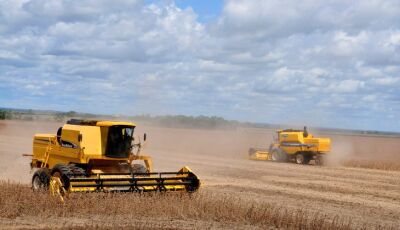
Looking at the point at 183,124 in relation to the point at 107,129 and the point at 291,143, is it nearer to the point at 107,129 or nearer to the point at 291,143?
the point at 291,143

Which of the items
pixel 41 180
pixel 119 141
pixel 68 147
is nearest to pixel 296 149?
pixel 119 141

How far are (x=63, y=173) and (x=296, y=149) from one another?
23987mm

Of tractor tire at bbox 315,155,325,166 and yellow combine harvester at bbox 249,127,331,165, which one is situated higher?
yellow combine harvester at bbox 249,127,331,165

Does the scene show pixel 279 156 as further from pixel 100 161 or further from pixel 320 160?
pixel 100 161

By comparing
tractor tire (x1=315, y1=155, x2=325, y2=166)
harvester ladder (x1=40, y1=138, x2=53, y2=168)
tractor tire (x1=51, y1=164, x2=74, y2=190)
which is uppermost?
harvester ladder (x1=40, y1=138, x2=53, y2=168)

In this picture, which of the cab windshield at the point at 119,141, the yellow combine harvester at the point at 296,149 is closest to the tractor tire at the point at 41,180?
the cab windshield at the point at 119,141

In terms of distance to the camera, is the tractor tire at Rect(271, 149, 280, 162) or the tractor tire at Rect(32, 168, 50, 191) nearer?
the tractor tire at Rect(32, 168, 50, 191)

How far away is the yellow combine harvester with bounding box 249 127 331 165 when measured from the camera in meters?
38.6

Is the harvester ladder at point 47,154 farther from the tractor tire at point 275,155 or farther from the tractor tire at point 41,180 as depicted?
the tractor tire at point 275,155

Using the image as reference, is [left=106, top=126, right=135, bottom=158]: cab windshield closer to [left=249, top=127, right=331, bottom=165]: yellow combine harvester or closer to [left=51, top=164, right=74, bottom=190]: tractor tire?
[left=51, top=164, right=74, bottom=190]: tractor tire

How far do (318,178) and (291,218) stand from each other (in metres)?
14.3

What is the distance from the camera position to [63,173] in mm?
17359

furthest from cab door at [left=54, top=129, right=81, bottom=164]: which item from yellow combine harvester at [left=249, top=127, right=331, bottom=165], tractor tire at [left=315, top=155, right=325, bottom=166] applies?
tractor tire at [left=315, top=155, right=325, bottom=166]

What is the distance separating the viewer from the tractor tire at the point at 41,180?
722 inches
